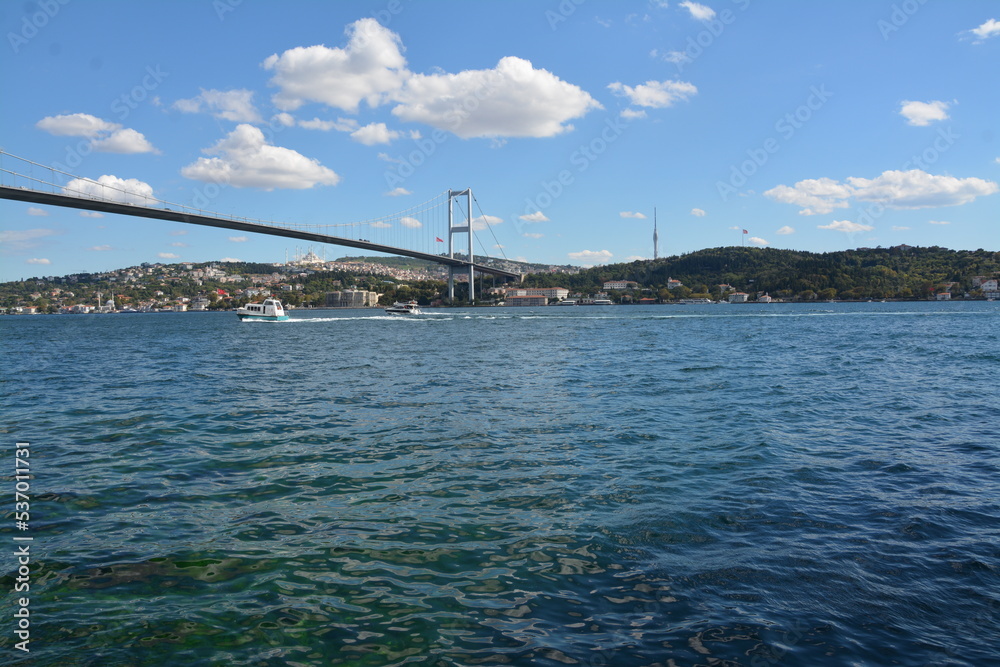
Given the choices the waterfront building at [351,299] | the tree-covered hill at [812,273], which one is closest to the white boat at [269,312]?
the waterfront building at [351,299]

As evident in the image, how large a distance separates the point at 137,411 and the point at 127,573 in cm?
685

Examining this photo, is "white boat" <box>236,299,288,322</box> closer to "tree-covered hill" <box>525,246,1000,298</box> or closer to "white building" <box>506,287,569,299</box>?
"white building" <box>506,287,569,299</box>

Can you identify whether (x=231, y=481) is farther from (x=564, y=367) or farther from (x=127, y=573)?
(x=564, y=367)

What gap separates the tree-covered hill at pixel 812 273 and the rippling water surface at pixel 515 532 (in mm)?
101234

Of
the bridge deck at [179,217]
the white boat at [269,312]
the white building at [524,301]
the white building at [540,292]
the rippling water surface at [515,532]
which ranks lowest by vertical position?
the rippling water surface at [515,532]

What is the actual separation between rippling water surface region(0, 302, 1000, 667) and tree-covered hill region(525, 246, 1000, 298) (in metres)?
101

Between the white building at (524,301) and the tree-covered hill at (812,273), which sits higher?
the tree-covered hill at (812,273)

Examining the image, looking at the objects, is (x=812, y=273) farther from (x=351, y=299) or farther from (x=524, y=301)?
(x=351, y=299)

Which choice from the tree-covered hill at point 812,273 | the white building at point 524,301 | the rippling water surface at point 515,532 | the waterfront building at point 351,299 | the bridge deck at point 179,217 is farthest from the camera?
the waterfront building at point 351,299

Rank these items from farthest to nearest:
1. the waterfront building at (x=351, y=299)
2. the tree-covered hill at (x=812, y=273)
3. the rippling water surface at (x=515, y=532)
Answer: the waterfront building at (x=351, y=299) < the tree-covered hill at (x=812, y=273) < the rippling water surface at (x=515, y=532)

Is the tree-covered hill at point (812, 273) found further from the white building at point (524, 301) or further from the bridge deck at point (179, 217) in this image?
the bridge deck at point (179, 217)

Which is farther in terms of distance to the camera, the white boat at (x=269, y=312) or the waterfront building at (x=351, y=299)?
the waterfront building at (x=351, y=299)

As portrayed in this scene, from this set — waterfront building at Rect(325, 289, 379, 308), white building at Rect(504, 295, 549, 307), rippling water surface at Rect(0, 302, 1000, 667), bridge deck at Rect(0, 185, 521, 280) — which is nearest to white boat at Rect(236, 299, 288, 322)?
bridge deck at Rect(0, 185, 521, 280)

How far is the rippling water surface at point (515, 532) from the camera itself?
2908 millimetres
